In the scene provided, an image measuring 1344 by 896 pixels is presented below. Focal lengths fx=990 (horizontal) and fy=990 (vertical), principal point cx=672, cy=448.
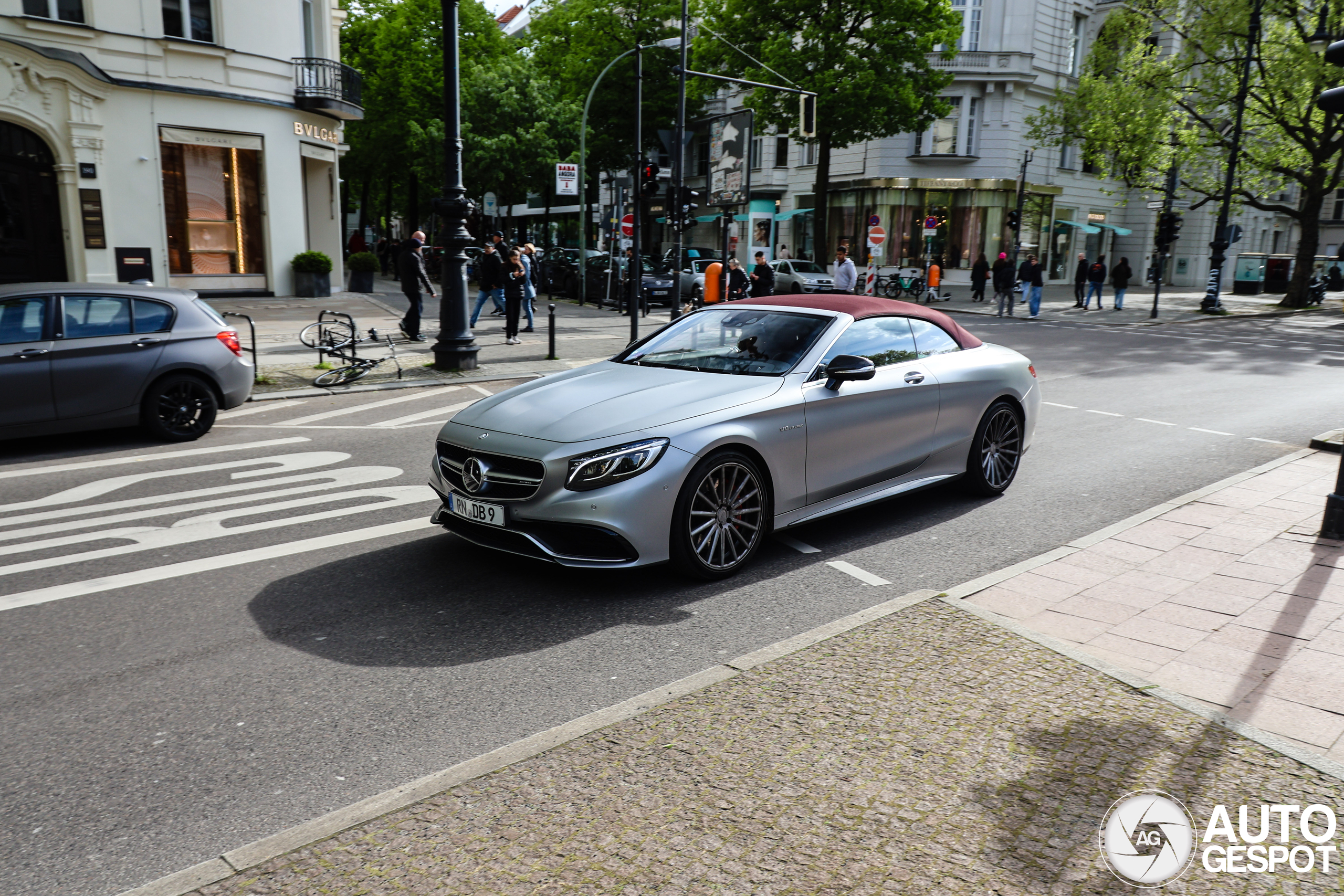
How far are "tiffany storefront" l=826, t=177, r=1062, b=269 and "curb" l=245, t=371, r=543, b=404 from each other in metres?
30.9

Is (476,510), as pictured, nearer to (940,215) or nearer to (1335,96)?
(1335,96)

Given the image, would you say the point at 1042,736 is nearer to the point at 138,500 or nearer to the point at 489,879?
the point at 489,879

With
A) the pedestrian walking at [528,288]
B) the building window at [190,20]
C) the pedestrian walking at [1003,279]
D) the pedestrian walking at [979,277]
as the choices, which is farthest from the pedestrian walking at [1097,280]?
the building window at [190,20]

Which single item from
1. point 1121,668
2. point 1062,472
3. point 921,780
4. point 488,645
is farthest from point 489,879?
point 1062,472

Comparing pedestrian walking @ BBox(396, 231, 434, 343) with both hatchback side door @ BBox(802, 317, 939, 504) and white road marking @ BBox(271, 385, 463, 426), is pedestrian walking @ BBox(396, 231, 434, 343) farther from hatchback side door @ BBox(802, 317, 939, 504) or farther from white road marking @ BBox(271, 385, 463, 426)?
hatchback side door @ BBox(802, 317, 939, 504)

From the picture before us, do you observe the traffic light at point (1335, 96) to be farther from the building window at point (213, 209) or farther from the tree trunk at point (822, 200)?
the tree trunk at point (822, 200)

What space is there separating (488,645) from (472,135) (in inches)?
1402

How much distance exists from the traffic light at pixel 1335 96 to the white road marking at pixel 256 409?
1026 centimetres

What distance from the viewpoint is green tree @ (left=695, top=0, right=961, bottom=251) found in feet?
115

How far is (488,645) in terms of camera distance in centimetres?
469

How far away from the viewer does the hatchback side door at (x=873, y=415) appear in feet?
19.9

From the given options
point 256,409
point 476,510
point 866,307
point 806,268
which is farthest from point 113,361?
point 806,268

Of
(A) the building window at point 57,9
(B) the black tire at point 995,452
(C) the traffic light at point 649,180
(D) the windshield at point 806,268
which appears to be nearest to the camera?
(B) the black tire at point 995,452

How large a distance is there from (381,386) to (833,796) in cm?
1108
